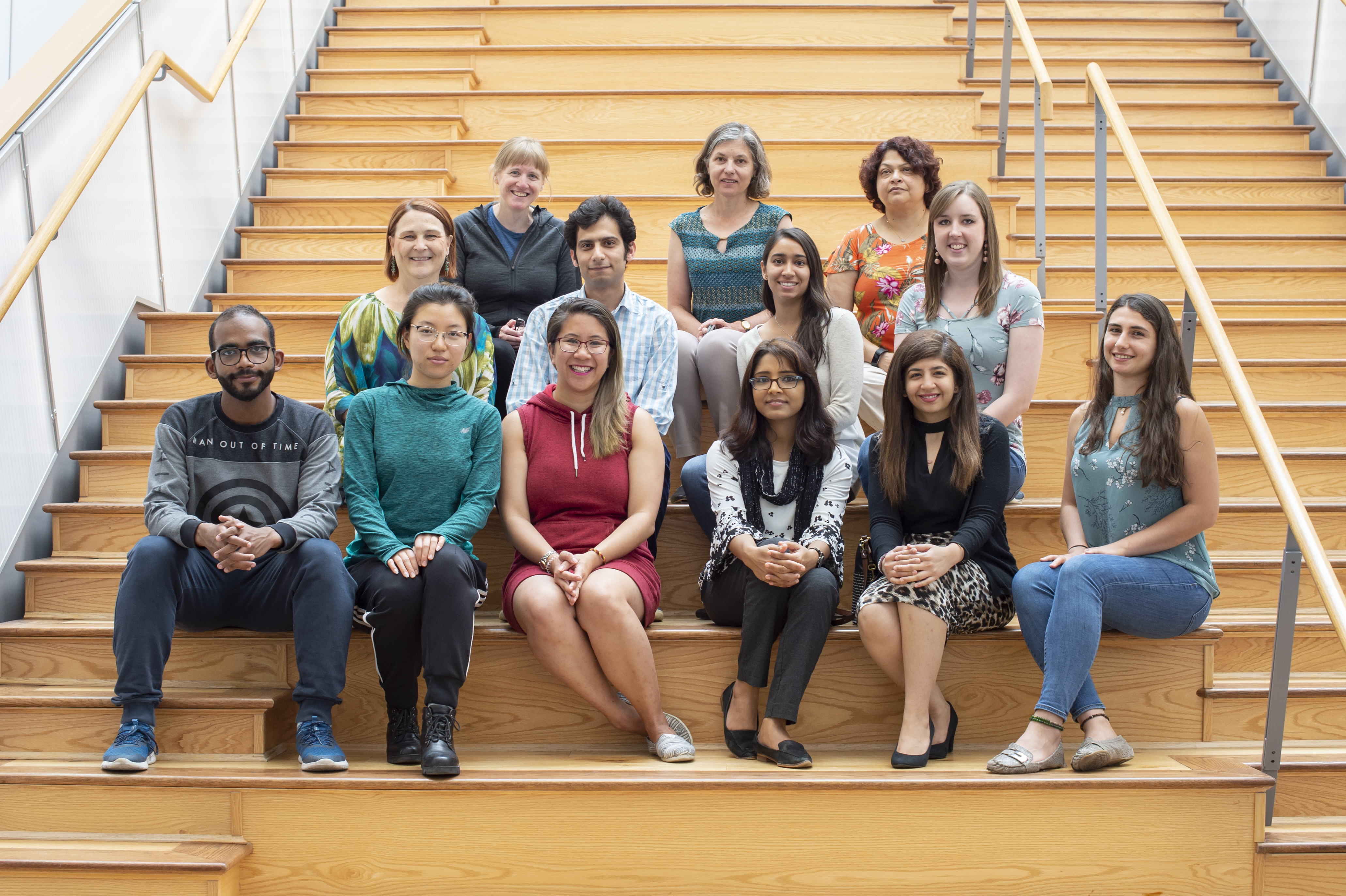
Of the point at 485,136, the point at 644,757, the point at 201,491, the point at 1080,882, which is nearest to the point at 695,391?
the point at 644,757

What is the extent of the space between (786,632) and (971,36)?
3370 millimetres

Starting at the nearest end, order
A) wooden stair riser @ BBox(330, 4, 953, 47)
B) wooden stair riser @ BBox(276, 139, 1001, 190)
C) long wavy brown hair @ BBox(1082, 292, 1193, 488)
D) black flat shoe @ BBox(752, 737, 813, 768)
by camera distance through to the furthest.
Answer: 1. black flat shoe @ BBox(752, 737, 813, 768)
2. long wavy brown hair @ BBox(1082, 292, 1193, 488)
3. wooden stair riser @ BBox(276, 139, 1001, 190)
4. wooden stair riser @ BBox(330, 4, 953, 47)

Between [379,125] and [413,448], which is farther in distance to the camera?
[379,125]

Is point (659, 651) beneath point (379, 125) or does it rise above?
beneath

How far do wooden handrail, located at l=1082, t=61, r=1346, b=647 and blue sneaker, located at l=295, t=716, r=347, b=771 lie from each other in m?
1.75

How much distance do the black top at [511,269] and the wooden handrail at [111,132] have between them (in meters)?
0.93

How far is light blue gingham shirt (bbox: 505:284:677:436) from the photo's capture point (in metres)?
2.55

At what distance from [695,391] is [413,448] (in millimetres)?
773

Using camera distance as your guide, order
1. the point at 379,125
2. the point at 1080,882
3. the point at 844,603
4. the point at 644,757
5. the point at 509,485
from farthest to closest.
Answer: the point at 379,125
the point at 844,603
the point at 509,485
the point at 644,757
the point at 1080,882

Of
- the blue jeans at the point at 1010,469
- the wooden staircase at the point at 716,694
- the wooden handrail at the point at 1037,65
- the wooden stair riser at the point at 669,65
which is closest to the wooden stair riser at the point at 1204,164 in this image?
the wooden staircase at the point at 716,694

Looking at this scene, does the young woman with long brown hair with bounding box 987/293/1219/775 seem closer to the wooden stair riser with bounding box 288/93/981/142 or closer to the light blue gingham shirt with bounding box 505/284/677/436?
the light blue gingham shirt with bounding box 505/284/677/436

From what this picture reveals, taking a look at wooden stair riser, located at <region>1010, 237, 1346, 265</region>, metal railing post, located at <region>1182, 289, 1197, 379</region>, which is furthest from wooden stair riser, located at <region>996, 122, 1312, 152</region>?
metal railing post, located at <region>1182, 289, 1197, 379</region>

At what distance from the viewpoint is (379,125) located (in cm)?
425

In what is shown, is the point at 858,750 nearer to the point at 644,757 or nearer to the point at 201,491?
the point at 644,757
